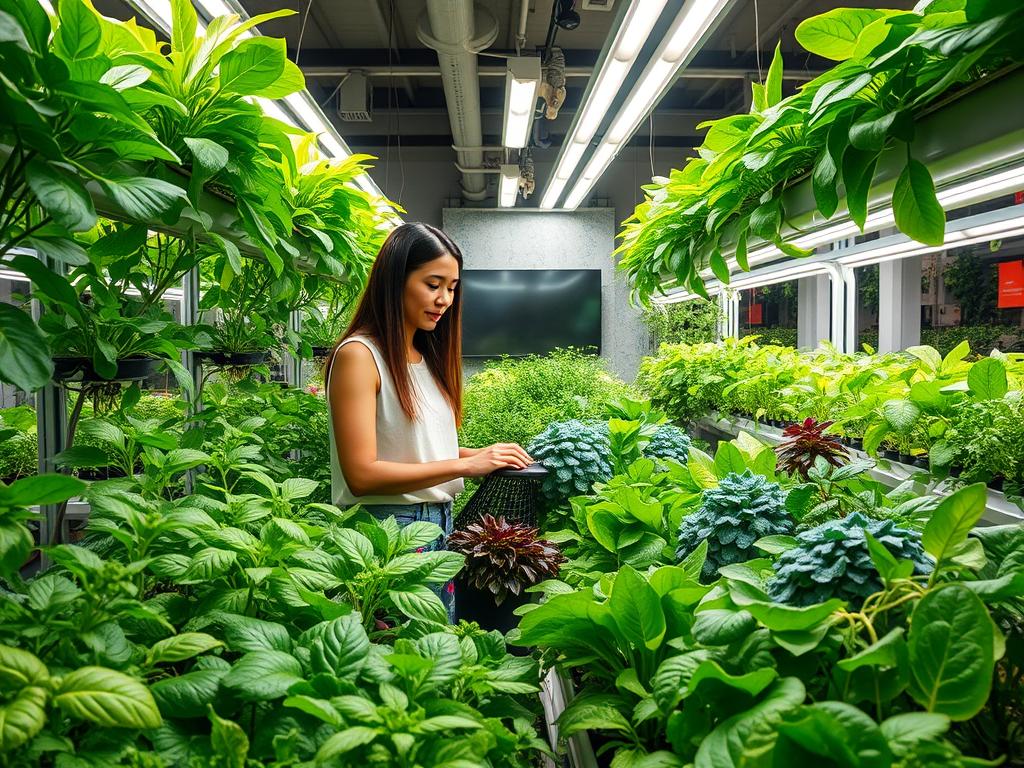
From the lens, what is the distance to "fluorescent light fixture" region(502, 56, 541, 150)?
399 centimetres

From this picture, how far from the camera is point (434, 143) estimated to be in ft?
30.7

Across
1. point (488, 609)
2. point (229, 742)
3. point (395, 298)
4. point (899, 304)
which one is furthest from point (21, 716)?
point (899, 304)

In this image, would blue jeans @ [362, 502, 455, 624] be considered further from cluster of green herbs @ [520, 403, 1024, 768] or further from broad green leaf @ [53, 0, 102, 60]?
broad green leaf @ [53, 0, 102, 60]

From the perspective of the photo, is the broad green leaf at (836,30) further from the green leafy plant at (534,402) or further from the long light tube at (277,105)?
the green leafy plant at (534,402)

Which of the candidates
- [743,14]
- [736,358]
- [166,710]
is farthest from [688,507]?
[743,14]

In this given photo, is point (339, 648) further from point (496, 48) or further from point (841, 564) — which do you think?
point (496, 48)

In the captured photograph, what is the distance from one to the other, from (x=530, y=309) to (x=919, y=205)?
8.60 meters

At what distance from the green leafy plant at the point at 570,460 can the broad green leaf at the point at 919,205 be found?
3.38 ft

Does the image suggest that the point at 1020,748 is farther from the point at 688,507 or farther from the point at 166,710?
the point at 166,710

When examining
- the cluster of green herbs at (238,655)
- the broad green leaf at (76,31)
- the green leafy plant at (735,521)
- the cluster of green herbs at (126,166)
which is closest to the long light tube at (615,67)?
the cluster of green herbs at (126,166)

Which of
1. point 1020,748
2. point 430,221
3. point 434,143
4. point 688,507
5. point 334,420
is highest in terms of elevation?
point 434,143

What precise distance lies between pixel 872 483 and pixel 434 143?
8787 mm

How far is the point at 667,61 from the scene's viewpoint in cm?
290

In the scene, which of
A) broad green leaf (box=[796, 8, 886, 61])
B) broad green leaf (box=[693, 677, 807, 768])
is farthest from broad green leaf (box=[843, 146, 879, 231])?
broad green leaf (box=[693, 677, 807, 768])
